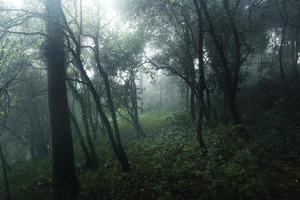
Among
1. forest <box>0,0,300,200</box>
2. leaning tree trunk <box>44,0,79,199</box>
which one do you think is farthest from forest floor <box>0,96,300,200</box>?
leaning tree trunk <box>44,0,79,199</box>

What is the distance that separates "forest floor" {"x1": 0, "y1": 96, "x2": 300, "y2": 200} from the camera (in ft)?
26.0

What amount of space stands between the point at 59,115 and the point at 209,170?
553 centimetres

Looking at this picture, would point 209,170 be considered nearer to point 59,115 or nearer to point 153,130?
point 59,115

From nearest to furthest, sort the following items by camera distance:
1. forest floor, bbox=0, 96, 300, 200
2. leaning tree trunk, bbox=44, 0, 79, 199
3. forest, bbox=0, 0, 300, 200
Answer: forest floor, bbox=0, 96, 300, 200 < forest, bbox=0, 0, 300, 200 < leaning tree trunk, bbox=44, 0, 79, 199

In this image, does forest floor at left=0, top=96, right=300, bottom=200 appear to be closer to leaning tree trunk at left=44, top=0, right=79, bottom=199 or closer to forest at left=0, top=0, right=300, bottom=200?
forest at left=0, top=0, right=300, bottom=200

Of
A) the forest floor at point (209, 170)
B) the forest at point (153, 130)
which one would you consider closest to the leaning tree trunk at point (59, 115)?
the forest at point (153, 130)

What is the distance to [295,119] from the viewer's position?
14023 millimetres

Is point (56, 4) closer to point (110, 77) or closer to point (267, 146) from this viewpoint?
point (267, 146)

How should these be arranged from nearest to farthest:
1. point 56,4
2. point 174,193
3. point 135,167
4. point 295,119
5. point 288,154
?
point 174,193 < point 288,154 < point 56,4 < point 135,167 < point 295,119

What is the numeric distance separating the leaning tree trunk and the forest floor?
74cm

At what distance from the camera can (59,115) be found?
37.3 ft

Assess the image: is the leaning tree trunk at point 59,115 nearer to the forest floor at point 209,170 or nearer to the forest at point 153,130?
the forest at point 153,130

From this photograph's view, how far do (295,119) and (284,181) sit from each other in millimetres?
6617

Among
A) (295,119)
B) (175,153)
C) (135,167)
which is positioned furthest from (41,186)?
(295,119)
